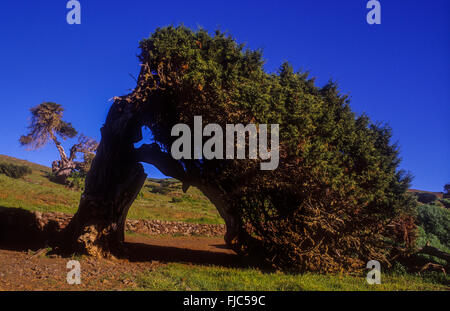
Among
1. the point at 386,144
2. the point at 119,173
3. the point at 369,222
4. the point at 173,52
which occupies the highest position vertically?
the point at 173,52

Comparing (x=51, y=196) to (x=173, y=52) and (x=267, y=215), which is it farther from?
(x=267, y=215)

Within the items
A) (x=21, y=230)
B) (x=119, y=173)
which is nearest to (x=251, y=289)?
(x=119, y=173)

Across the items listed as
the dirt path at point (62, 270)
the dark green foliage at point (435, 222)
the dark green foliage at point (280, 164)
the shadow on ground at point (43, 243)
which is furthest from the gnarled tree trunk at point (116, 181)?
the dark green foliage at point (435, 222)

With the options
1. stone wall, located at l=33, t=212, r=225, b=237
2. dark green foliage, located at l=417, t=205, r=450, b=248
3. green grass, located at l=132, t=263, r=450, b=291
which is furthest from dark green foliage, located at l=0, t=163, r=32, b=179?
dark green foliage, located at l=417, t=205, r=450, b=248

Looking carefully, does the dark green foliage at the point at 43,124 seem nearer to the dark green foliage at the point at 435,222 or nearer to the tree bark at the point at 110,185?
the tree bark at the point at 110,185

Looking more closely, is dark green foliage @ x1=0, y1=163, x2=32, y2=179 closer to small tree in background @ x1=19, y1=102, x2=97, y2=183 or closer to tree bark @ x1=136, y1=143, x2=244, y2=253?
small tree in background @ x1=19, y1=102, x2=97, y2=183

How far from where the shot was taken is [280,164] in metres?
8.95

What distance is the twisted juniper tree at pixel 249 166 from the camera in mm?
8859

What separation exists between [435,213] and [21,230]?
26.3 metres

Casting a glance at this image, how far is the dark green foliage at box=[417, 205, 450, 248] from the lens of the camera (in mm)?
16406

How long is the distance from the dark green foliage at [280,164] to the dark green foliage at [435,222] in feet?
23.6

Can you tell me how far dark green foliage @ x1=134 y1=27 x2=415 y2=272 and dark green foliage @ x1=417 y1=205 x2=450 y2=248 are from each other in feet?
23.6

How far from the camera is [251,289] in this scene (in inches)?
246
